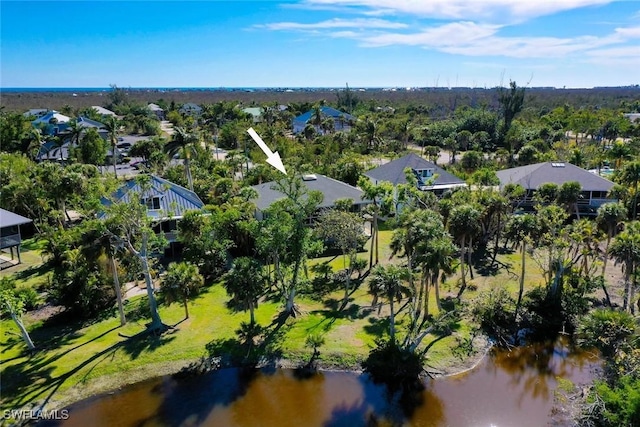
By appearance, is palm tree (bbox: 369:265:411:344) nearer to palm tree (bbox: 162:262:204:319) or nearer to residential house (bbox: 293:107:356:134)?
palm tree (bbox: 162:262:204:319)

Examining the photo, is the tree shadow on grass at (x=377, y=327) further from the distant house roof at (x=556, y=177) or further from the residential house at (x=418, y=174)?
the distant house roof at (x=556, y=177)

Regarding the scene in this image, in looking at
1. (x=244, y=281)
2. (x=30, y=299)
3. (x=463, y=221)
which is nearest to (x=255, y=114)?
(x=30, y=299)

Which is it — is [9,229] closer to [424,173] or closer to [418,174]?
[418,174]

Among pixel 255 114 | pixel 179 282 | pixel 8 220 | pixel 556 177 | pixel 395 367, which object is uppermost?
pixel 255 114

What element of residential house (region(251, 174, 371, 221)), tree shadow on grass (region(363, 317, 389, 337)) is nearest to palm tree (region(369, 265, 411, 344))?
tree shadow on grass (region(363, 317, 389, 337))

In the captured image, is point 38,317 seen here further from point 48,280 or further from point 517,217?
point 517,217
